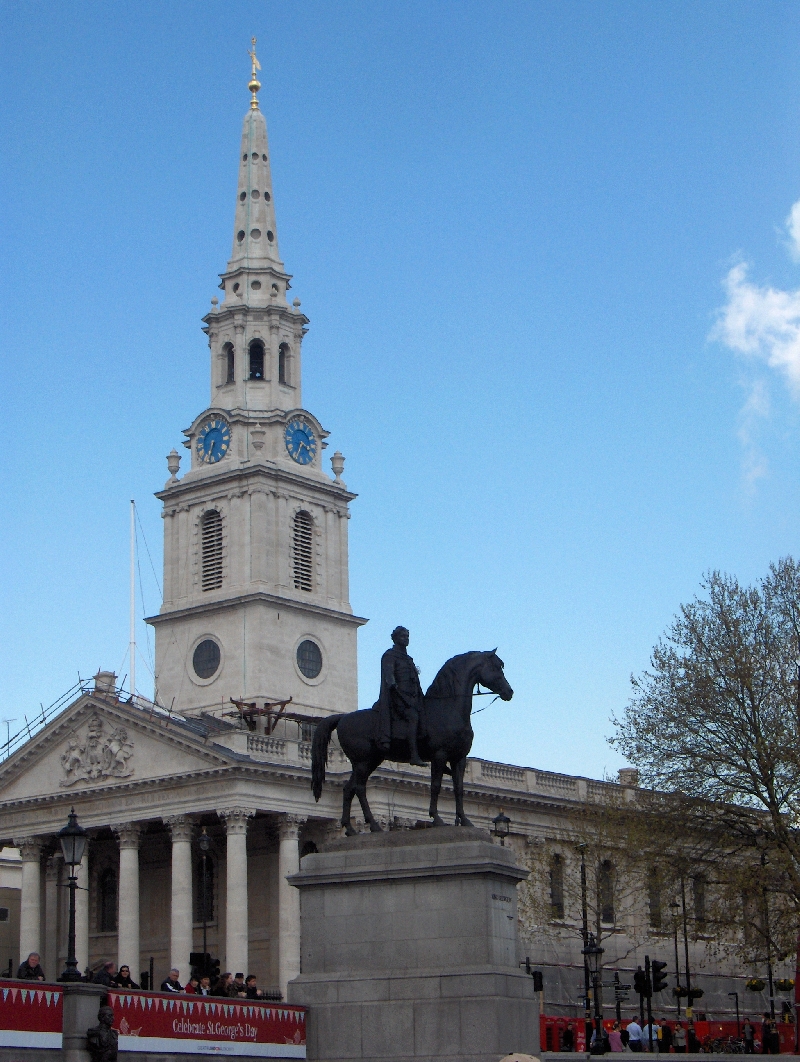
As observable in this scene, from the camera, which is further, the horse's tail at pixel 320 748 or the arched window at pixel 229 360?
the arched window at pixel 229 360

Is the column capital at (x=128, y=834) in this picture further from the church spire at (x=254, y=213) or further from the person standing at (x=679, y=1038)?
the church spire at (x=254, y=213)

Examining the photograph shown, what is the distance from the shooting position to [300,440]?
3602 inches

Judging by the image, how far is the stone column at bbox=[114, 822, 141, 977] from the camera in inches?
2872

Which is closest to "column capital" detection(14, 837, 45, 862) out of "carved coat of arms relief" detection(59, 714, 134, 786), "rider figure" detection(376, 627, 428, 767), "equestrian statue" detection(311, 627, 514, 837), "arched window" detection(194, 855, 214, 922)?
"carved coat of arms relief" detection(59, 714, 134, 786)

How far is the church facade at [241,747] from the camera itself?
7338 cm

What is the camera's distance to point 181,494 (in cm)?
9100

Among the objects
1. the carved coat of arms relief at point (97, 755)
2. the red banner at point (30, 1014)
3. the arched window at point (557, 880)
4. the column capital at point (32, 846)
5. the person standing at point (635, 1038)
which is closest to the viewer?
the red banner at point (30, 1014)

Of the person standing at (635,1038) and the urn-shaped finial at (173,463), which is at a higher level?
the urn-shaped finial at (173,463)

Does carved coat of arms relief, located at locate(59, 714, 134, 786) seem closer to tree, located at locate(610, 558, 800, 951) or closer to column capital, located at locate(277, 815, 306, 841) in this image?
column capital, located at locate(277, 815, 306, 841)

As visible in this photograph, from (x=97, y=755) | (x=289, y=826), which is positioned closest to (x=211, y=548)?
(x=97, y=755)

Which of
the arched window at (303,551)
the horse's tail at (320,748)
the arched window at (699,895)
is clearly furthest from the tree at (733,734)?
the arched window at (303,551)

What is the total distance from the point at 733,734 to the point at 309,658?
122ft

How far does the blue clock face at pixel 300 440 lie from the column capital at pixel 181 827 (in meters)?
23.0

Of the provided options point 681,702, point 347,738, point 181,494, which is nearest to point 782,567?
point 681,702
